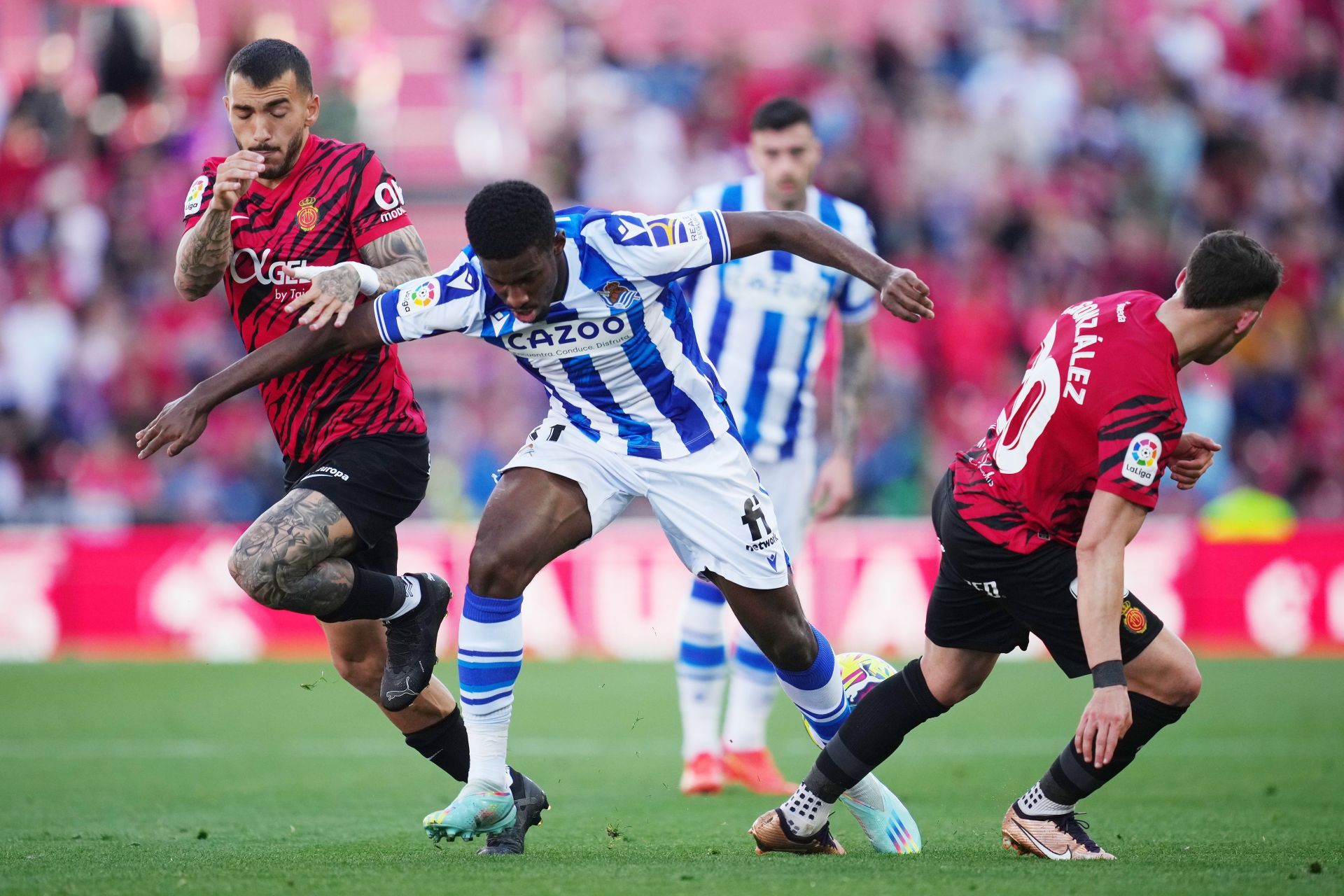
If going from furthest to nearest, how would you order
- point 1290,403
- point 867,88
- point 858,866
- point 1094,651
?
1. point 867,88
2. point 1290,403
3. point 858,866
4. point 1094,651

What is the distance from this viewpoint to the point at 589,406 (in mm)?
5867

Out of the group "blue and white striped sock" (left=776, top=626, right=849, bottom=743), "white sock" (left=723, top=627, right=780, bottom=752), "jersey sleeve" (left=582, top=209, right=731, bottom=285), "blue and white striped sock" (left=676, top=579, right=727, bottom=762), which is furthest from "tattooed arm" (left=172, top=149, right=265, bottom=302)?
"white sock" (left=723, top=627, right=780, bottom=752)

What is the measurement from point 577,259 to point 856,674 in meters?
2.07

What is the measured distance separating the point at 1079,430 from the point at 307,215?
293 cm

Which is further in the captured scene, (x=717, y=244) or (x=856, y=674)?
(x=856, y=674)

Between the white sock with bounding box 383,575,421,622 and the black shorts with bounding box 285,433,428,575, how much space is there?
0.46ft

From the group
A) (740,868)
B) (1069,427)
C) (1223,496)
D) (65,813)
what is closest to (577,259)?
(1069,427)

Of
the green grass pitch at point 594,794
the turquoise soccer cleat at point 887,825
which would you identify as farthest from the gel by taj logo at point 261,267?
the turquoise soccer cleat at point 887,825

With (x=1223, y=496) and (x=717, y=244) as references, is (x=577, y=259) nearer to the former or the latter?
(x=717, y=244)

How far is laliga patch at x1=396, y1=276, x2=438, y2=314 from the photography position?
552 cm

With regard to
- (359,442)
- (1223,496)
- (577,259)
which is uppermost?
(577,259)

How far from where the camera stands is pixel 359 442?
602 cm

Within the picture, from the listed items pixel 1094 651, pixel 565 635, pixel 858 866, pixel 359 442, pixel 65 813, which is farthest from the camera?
pixel 565 635

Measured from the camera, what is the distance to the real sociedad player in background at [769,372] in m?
8.08
